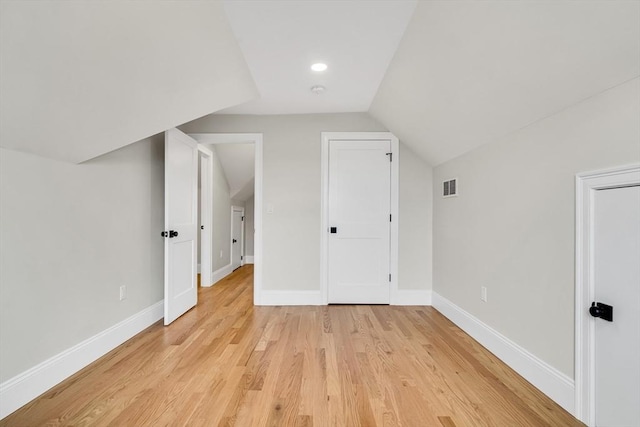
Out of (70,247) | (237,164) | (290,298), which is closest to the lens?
(70,247)

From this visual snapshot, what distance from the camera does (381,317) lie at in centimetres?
302

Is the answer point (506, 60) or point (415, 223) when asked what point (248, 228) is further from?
point (506, 60)

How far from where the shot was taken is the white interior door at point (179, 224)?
2715mm

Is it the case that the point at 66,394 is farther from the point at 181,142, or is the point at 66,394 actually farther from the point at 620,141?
the point at 620,141

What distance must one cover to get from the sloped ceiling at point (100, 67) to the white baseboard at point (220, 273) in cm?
276

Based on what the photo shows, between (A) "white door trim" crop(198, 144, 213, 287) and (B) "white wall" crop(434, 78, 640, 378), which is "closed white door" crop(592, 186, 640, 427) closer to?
(B) "white wall" crop(434, 78, 640, 378)

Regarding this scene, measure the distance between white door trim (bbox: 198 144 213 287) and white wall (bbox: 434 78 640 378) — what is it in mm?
3406

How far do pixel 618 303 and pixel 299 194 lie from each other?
9.00ft

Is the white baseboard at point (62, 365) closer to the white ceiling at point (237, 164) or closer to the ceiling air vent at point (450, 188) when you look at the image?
the white ceiling at point (237, 164)

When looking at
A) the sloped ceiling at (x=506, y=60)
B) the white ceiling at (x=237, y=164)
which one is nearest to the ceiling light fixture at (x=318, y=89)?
the sloped ceiling at (x=506, y=60)

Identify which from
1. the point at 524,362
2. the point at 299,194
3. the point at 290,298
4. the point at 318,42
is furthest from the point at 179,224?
the point at 524,362

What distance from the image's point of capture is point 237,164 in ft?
16.0

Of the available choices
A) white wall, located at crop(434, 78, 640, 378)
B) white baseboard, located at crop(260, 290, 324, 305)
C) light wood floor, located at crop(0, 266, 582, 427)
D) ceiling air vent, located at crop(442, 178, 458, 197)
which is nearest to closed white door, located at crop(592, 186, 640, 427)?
white wall, located at crop(434, 78, 640, 378)

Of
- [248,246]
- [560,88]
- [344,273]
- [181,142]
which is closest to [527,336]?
[560,88]
